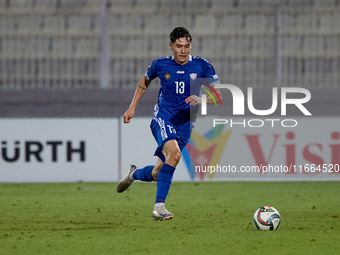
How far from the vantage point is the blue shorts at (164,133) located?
225 inches

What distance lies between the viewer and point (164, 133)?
5.73 metres

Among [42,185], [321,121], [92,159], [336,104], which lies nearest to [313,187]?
[321,121]

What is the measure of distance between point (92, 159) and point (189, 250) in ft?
21.5

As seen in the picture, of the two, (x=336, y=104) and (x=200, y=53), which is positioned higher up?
(x=200, y=53)

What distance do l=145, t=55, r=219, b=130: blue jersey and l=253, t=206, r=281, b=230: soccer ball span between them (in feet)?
4.02

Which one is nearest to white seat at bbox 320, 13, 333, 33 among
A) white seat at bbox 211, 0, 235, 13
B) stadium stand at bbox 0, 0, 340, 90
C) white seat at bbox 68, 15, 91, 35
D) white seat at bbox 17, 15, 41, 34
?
stadium stand at bbox 0, 0, 340, 90

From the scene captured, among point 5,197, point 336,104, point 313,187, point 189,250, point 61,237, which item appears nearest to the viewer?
point 189,250

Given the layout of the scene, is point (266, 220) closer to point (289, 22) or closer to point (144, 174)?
point (144, 174)

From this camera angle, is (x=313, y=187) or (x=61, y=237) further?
(x=313, y=187)

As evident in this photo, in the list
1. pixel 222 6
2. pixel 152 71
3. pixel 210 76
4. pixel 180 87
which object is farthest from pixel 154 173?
pixel 222 6

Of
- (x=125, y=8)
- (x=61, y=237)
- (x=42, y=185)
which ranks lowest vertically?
(x=42, y=185)

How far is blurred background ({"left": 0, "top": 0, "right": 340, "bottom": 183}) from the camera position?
11516mm

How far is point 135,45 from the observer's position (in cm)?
1184

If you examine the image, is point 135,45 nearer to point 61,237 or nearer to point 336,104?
point 336,104
